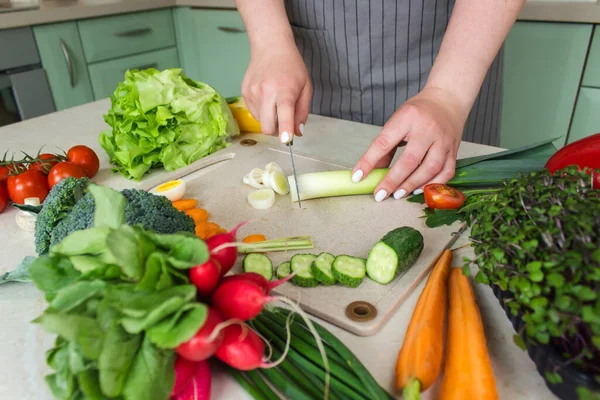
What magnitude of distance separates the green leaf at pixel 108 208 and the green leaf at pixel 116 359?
0.15 metres

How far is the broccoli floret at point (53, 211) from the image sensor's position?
2.84 feet

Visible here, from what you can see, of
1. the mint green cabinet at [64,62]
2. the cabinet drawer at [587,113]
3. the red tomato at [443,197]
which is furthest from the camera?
the mint green cabinet at [64,62]

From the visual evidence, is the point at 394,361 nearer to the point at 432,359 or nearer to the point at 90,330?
the point at 432,359

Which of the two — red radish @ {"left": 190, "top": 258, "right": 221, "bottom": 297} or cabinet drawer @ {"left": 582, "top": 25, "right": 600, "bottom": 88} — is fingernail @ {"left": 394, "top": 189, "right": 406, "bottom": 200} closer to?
red radish @ {"left": 190, "top": 258, "right": 221, "bottom": 297}

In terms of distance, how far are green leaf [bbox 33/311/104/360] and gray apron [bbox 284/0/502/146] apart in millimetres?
1310

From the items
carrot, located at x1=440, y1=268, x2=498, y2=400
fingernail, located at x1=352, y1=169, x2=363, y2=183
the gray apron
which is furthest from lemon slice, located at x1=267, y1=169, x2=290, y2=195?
the gray apron

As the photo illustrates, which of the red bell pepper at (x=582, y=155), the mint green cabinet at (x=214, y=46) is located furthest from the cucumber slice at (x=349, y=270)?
the mint green cabinet at (x=214, y=46)

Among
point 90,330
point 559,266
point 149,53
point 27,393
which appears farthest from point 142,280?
point 149,53

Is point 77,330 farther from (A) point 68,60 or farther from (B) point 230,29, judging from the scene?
(B) point 230,29

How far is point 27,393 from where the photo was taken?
0.63 metres

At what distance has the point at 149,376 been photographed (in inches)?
19.6

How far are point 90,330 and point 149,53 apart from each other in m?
3.06

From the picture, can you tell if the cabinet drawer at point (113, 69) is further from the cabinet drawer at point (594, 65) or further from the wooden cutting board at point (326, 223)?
the cabinet drawer at point (594, 65)

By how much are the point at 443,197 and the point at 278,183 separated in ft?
1.26
